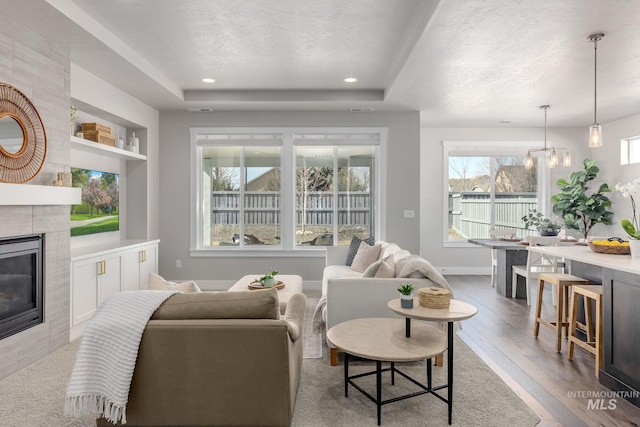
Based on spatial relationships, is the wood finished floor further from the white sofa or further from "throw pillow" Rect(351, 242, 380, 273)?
"throw pillow" Rect(351, 242, 380, 273)

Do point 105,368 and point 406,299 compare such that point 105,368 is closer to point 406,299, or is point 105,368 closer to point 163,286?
point 163,286

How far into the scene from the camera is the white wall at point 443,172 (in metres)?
7.06

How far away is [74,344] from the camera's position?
3627 millimetres

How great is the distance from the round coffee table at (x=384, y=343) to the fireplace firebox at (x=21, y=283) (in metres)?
2.43

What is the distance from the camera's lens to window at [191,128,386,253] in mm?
5984

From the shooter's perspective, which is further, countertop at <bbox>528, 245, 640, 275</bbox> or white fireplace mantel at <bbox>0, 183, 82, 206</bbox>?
white fireplace mantel at <bbox>0, 183, 82, 206</bbox>

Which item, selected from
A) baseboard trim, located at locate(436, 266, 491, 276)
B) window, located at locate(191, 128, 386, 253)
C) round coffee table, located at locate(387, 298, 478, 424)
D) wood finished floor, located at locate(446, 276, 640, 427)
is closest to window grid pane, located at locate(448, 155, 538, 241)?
baseboard trim, located at locate(436, 266, 491, 276)

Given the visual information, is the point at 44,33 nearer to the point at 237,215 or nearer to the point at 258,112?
the point at 258,112

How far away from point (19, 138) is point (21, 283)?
1.13 meters

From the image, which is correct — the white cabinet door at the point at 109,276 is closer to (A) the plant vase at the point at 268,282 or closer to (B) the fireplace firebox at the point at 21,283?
(B) the fireplace firebox at the point at 21,283

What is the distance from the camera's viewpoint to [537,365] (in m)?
3.15

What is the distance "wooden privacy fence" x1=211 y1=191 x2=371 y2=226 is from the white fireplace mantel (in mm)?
2550

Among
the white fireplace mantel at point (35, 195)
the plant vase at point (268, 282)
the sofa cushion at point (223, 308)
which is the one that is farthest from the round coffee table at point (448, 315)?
the white fireplace mantel at point (35, 195)

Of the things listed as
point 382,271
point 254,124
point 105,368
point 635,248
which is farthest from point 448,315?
point 254,124
